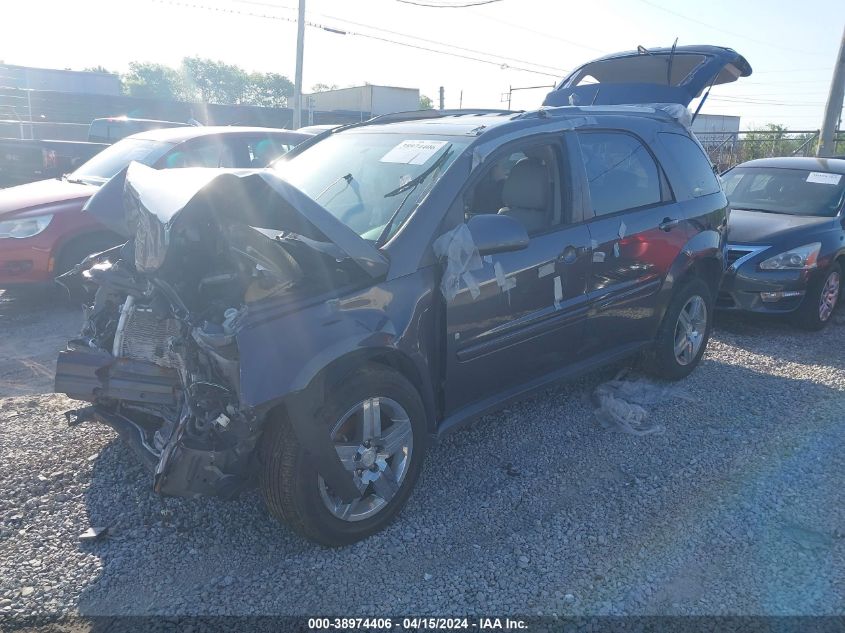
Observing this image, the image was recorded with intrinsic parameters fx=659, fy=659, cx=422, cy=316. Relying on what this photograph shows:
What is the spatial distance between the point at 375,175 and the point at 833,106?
14618 mm

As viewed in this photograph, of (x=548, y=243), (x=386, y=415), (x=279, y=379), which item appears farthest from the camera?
(x=548, y=243)

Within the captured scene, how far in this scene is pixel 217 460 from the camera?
2.71 m

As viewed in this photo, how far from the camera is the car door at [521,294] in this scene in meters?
3.49

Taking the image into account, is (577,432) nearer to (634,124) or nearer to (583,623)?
(583,623)

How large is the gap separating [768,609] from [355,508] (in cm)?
183

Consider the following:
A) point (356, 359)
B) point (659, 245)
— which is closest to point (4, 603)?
point (356, 359)

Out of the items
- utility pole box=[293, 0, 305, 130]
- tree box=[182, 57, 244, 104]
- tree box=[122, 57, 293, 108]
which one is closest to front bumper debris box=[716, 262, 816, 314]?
utility pole box=[293, 0, 305, 130]

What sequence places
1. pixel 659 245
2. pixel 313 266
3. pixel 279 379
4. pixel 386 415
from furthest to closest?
1. pixel 659 245
2. pixel 386 415
3. pixel 313 266
4. pixel 279 379

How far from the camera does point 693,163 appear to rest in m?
5.30

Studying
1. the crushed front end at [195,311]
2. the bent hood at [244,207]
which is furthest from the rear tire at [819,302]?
the crushed front end at [195,311]

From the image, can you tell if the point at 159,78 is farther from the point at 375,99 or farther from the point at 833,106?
the point at 833,106

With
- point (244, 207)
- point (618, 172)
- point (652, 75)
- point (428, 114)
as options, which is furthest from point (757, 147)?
point (244, 207)

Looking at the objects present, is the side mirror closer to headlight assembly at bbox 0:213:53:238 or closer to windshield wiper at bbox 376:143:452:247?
windshield wiper at bbox 376:143:452:247

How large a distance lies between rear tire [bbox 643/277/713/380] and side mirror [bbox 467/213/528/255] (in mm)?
2167
